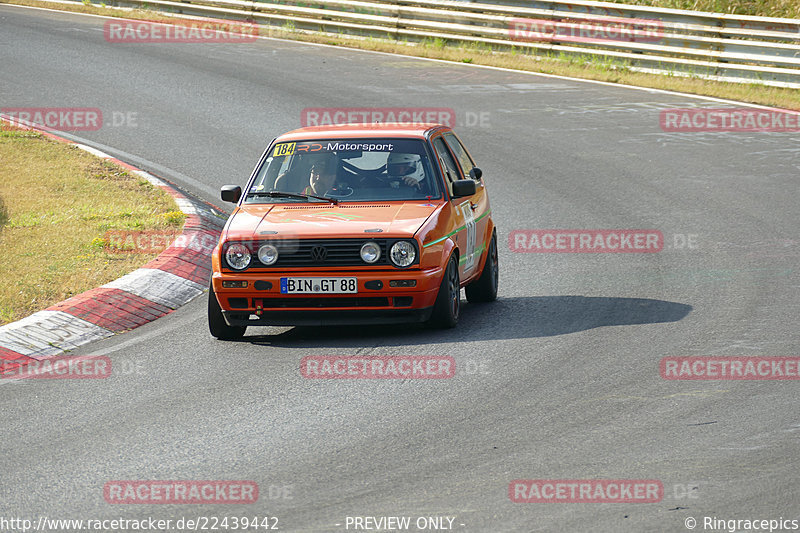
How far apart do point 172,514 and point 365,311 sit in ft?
11.7

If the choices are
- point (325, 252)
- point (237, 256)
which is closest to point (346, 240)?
point (325, 252)

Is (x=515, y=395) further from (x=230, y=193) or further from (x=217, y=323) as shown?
(x=230, y=193)

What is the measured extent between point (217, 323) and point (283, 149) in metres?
1.90

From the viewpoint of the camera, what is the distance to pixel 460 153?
11.2 m

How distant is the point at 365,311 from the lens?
8.81 m

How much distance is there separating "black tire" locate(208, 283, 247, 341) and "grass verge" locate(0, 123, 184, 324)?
1.57 m

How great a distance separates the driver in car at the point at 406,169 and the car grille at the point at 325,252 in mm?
1166

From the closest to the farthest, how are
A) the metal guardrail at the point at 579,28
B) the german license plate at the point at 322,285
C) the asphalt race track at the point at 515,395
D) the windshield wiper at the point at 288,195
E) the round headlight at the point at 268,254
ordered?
the asphalt race track at the point at 515,395
the german license plate at the point at 322,285
the round headlight at the point at 268,254
the windshield wiper at the point at 288,195
the metal guardrail at the point at 579,28

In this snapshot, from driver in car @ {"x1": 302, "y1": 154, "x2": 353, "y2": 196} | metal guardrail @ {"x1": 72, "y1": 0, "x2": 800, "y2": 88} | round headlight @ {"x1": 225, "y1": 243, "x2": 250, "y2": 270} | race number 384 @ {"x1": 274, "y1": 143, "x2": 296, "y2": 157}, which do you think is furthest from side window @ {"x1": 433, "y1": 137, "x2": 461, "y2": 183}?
metal guardrail @ {"x1": 72, "y1": 0, "x2": 800, "y2": 88}

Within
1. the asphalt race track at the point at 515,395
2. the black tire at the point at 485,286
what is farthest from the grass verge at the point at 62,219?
the black tire at the point at 485,286

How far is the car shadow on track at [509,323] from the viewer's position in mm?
8984

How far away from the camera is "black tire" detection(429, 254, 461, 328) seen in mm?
8938

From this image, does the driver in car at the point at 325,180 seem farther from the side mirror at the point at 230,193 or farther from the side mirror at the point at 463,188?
the side mirror at the point at 463,188

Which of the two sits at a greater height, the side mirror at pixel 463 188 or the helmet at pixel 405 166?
the helmet at pixel 405 166
